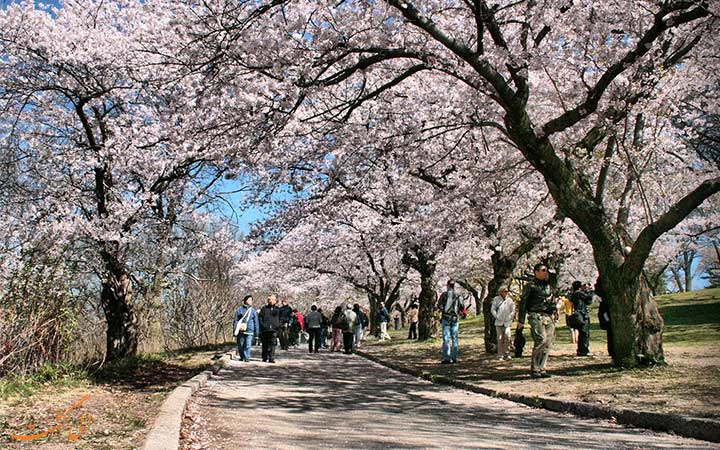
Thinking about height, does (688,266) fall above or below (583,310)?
above

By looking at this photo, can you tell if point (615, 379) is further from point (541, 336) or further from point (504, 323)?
point (504, 323)

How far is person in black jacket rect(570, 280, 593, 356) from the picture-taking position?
1391 centimetres

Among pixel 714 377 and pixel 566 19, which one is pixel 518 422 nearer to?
pixel 714 377

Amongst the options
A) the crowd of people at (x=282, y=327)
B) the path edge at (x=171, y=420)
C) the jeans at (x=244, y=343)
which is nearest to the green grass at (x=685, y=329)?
the crowd of people at (x=282, y=327)

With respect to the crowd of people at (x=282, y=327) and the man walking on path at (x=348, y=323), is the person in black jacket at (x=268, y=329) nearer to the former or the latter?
the crowd of people at (x=282, y=327)

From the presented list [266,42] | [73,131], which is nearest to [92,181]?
[73,131]

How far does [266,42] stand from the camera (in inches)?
349

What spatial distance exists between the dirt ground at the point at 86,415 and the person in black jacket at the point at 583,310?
29.3ft

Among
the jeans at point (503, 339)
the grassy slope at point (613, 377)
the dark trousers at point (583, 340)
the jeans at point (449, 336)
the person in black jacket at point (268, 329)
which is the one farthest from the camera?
the person in black jacket at point (268, 329)

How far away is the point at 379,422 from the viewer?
701 cm

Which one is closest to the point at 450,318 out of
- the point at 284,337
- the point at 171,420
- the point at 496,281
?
the point at 496,281

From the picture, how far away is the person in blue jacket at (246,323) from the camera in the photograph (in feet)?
53.8

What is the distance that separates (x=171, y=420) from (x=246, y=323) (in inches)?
404

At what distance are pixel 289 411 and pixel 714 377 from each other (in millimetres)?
6137
